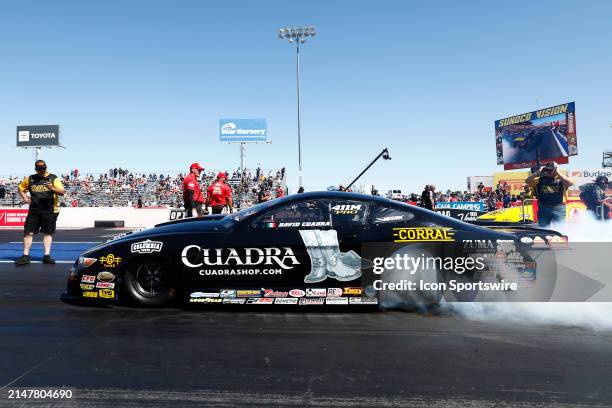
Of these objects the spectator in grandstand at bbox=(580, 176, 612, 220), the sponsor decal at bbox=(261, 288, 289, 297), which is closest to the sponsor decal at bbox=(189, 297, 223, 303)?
the sponsor decal at bbox=(261, 288, 289, 297)

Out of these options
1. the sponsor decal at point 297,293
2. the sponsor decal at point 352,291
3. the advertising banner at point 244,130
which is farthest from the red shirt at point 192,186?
the advertising banner at point 244,130

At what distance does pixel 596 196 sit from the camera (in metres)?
10.6

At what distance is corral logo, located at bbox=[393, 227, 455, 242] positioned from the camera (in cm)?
383

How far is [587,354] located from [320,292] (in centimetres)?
200

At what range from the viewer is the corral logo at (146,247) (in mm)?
3865

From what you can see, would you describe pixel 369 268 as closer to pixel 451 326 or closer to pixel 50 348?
pixel 451 326

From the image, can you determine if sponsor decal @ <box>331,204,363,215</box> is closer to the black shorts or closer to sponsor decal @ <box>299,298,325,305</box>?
sponsor decal @ <box>299,298,325,305</box>

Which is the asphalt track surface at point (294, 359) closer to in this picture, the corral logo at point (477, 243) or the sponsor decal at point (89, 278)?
the sponsor decal at point (89, 278)

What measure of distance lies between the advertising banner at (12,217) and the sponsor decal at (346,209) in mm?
17037

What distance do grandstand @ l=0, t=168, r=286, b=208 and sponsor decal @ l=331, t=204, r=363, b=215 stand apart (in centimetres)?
1677

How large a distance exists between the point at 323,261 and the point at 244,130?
3551 centimetres

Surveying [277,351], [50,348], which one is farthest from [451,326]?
[50,348]

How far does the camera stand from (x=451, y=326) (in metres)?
3.56

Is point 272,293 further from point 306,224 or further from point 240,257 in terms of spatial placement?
point 306,224
